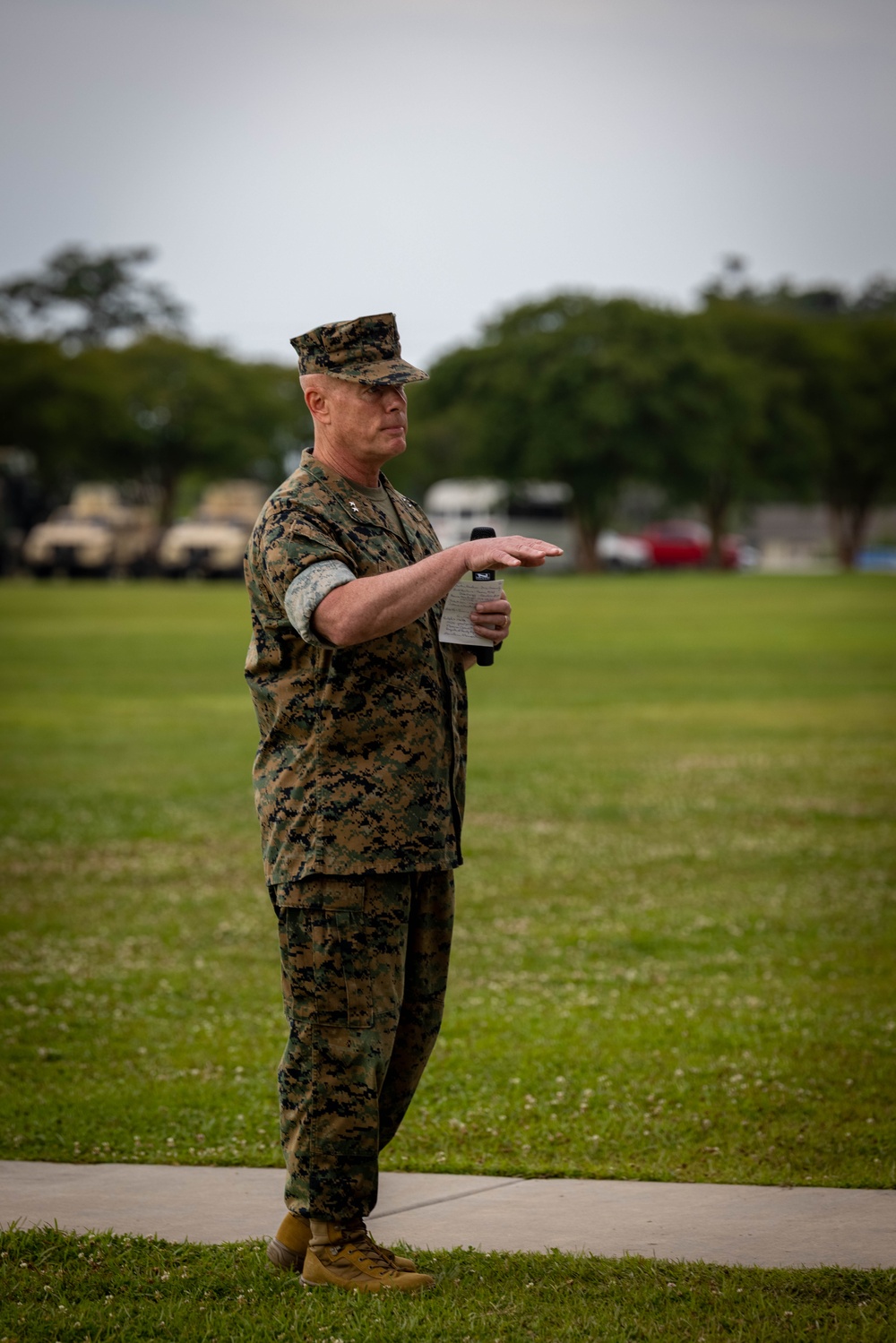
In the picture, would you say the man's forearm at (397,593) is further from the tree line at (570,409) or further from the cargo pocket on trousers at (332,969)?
the tree line at (570,409)

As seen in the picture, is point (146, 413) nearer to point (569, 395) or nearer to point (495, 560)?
point (569, 395)

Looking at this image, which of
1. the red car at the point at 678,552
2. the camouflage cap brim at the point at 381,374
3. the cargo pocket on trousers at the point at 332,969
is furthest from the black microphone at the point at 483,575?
the red car at the point at 678,552

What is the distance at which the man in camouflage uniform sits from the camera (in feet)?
12.9

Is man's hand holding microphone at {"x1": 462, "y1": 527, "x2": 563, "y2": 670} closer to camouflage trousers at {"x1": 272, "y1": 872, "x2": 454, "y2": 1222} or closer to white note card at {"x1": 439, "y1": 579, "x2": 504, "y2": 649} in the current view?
white note card at {"x1": 439, "y1": 579, "x2": 504, "y2": 649}

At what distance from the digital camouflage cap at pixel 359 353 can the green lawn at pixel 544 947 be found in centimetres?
222

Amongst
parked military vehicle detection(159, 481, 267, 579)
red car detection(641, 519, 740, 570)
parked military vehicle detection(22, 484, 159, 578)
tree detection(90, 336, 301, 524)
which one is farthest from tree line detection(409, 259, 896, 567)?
parked military vehicle detection(22, 484, 159, 578)

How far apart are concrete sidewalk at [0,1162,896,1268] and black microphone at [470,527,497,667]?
1.56 metres

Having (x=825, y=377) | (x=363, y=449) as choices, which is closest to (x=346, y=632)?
(x=363, y=449)

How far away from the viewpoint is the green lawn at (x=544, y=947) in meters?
5.48

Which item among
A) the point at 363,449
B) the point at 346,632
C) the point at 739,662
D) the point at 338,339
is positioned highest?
the point at 338,339

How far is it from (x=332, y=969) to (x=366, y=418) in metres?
1.32

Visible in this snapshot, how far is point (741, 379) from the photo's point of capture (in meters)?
70.4

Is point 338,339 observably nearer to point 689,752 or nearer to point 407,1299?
point 407,1299

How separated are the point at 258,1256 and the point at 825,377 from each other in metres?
73.5
